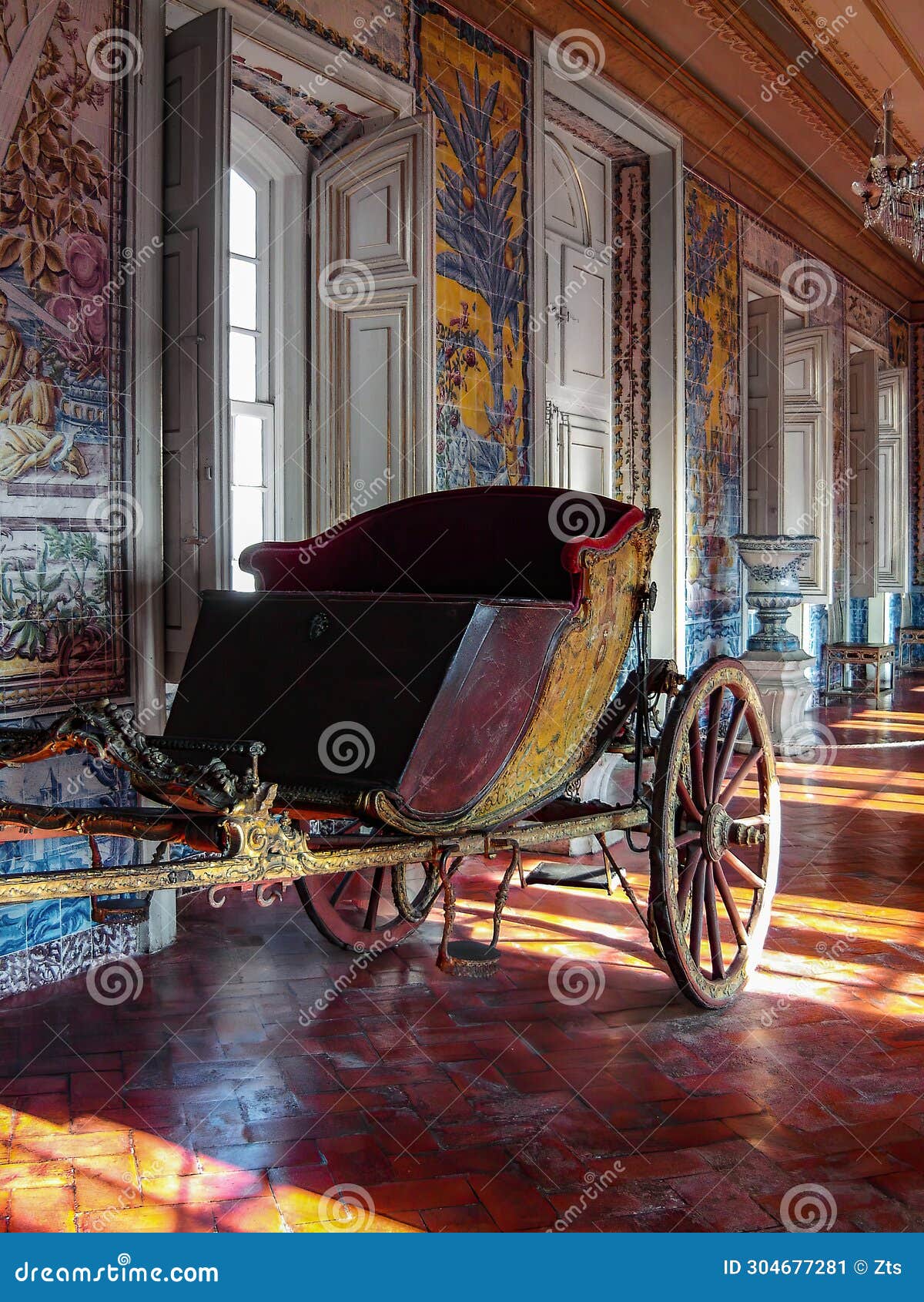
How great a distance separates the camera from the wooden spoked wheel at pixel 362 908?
4.00m

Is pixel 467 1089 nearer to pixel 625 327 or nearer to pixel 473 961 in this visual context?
pixel 473 961

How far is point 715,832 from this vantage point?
141 inches

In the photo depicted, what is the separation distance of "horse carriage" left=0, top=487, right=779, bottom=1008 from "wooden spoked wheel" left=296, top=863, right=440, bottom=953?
11 millimetres

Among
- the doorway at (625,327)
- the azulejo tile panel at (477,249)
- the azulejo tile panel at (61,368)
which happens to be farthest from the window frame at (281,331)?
the doorway at (625,327)

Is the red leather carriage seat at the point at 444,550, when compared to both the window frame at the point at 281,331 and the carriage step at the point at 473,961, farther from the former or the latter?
the window frame at the point at 281,331

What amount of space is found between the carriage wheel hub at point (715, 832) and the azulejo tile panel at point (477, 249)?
2621 mm

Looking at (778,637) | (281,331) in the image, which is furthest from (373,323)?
(778,637)

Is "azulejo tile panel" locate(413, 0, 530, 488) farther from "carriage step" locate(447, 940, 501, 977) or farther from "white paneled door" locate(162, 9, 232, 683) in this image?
"carriage step" locate(447, 940, 501, 977)

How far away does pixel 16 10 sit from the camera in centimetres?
370

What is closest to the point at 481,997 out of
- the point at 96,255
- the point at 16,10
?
the point at 96,255

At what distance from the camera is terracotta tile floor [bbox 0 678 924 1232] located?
241cm

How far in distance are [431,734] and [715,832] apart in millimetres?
1127

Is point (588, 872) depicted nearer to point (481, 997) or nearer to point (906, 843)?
point (481, 997)

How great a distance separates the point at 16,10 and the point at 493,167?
3026mm
